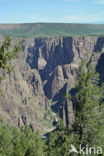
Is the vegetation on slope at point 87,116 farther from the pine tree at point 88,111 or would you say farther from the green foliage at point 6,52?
the green foliage at point 6,52

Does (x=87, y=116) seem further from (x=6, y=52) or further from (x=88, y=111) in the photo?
(x=6, y=52)

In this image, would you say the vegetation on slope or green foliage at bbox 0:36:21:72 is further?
the vegetation on slope

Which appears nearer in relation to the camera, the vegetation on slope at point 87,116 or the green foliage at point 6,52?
the green foliage at point 6,52

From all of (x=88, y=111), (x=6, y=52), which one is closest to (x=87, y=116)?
(x=88, y=111)

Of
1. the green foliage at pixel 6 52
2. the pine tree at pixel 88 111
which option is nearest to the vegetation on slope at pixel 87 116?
the pine tree at pixel 88 111

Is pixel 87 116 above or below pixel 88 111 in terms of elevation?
below

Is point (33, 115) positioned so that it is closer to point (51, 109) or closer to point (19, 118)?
point (19, 118)

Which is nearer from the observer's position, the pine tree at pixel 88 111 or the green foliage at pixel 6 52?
the green foliage at pixel 6 52

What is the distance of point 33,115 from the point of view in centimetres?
15912

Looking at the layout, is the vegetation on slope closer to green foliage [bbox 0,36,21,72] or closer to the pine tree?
the pine tree

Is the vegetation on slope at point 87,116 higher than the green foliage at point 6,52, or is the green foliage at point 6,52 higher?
the green foliage at point 6,52

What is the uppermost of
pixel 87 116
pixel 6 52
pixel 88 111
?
pixel 6 52

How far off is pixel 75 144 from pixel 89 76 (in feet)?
17.4

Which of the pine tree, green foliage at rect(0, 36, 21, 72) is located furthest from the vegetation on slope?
green foliage at rect(0, 36, 21, 72)
